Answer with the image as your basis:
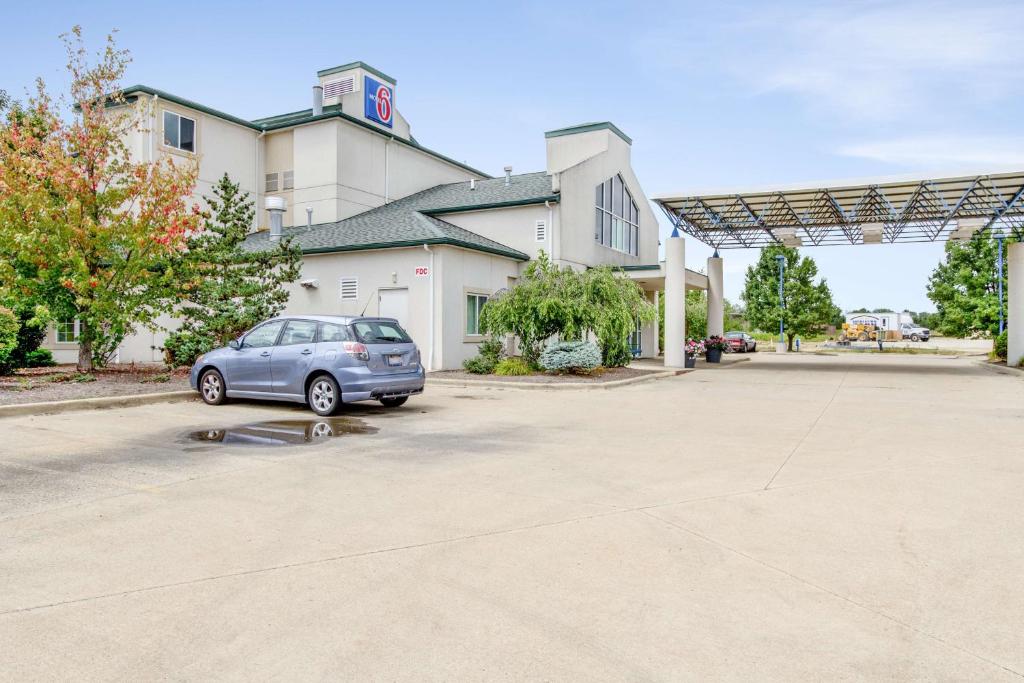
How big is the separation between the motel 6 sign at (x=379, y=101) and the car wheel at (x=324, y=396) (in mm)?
19902

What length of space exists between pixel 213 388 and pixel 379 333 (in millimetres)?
3451

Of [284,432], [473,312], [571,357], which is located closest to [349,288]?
[473,312]

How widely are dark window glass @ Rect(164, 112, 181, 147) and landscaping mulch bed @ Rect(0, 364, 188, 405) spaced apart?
10640mm

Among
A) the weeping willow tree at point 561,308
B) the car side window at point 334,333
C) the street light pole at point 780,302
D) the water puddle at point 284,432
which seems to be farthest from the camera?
the street light pole at point 780,302

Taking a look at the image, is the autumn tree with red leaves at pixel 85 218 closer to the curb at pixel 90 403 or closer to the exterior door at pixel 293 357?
the curb at pixel 90 403

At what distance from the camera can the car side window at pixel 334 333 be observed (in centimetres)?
1145

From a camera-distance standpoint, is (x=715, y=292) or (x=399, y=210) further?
(x=715, y=292)

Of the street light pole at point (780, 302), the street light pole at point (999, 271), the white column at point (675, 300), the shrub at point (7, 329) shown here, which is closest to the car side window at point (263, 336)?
the shrub at point (7, 329)

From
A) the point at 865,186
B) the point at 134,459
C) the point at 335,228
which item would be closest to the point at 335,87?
the point at 335,228

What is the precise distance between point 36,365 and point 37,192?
6692 millimetres

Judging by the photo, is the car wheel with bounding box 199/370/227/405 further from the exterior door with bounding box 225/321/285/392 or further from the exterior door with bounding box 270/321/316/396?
the exterior door with bounding box 270/321/316/396

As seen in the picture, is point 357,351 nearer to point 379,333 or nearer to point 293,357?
point 379,333

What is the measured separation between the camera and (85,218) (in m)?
14.1

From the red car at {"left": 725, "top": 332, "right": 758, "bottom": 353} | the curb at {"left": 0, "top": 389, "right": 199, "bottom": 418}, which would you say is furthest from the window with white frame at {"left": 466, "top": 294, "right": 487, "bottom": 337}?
the red car at {"left": 725, "top": 332, "right": 758, "bottom": 353}
